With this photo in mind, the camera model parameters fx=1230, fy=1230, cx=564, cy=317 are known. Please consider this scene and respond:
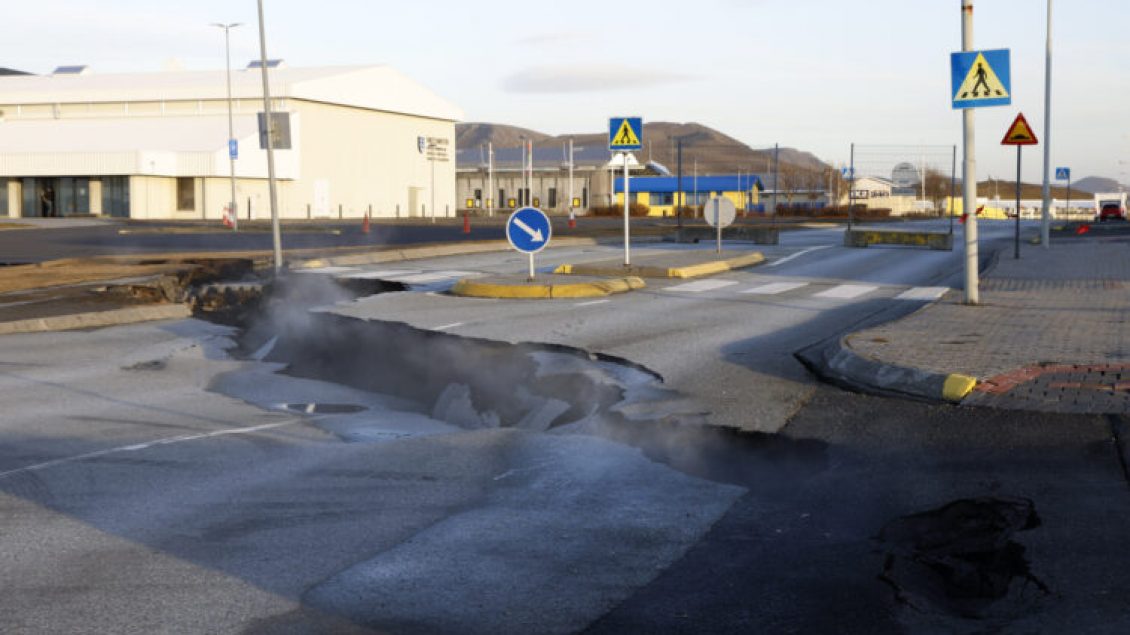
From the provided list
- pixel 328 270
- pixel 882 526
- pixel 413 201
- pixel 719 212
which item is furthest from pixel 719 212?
pixel 413 201

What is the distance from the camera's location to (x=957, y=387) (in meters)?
9.09

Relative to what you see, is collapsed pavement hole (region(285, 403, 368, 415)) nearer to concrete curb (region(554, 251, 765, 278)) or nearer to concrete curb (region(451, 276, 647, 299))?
concrete curb (region(451, 276, 647, 299))

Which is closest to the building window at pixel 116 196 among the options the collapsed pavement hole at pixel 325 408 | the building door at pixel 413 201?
the building door at pixel 413 201

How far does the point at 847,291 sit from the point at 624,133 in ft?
15.5

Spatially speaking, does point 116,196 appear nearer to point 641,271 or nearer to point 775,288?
point 641,271

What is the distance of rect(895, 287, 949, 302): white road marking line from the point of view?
719 inches

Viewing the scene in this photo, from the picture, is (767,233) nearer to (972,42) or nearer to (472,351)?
(972,42)

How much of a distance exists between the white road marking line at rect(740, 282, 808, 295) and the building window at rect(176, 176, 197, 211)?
202ft

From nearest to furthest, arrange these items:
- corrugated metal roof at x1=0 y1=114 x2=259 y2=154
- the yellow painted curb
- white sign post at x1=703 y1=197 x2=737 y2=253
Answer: the yellow painted curb → white sign post at x1=703 y1=197 x2=737 y2=253 → corrugated metal roof at x1=0 y1=114 x2=259 y2=154

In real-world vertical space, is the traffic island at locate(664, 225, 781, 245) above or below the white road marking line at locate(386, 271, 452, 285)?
above

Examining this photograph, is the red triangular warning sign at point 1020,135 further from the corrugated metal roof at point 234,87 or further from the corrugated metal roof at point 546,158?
the corrugated metal roof at point 546,158

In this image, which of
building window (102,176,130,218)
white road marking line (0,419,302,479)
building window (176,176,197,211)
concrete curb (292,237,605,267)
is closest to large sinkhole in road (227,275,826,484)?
white road marking line (0,419,302,479)

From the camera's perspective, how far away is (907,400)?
9180 millimetres

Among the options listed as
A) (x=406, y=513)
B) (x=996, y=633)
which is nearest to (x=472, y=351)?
(x=406, y=513)
